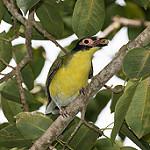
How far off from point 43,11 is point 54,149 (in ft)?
4.16

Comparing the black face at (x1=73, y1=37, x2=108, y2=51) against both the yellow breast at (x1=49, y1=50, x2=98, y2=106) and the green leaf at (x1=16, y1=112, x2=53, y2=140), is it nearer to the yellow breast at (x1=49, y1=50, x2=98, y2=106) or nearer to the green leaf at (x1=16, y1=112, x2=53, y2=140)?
the yellow breast at (x1=49, y1=50, x2=98, y2=106)

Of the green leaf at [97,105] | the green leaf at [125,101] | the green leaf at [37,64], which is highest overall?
the green leaf at [125,101]

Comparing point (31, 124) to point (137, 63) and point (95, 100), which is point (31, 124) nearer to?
point (137, 63)

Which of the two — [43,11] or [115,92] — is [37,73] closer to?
[43,11]

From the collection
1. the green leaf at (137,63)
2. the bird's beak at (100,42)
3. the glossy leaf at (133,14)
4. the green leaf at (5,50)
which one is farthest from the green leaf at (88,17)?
the green leaf at (137,63)

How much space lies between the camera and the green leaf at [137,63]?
7.33 feet

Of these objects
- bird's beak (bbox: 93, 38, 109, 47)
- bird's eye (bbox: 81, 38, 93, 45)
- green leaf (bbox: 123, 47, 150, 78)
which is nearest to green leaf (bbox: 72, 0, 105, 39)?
bird's beak (bbox: 93, 38, 109, 47)

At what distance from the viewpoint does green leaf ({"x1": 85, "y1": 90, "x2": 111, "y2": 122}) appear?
3.91 meters

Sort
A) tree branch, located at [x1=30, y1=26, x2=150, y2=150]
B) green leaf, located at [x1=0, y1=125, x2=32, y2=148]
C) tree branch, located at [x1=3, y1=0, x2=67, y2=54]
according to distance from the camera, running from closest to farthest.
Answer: tree branch, located at [x1=30, y1=26, x2=150, y2=150] → green leaf, located at [x1=0, y1=125, x2=32, y2=148] → tree branch, located at [x1=3, y1=0, x2=67, y2=54]

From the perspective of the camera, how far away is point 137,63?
7.38ft

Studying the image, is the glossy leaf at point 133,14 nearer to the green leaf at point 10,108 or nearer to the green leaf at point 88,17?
the green leaf at point 88,17

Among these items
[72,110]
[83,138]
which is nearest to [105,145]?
[83,138]

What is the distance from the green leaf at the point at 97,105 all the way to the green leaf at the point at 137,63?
1563 millimetres

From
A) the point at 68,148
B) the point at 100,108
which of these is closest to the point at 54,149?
the point at 68,148
